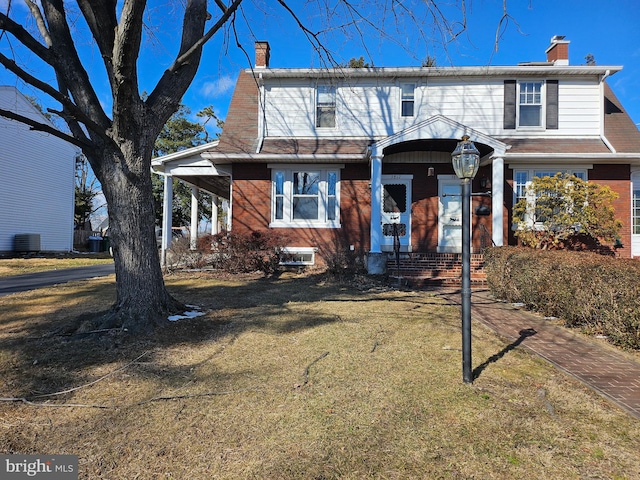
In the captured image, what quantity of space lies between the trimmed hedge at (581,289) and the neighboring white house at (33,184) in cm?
2181

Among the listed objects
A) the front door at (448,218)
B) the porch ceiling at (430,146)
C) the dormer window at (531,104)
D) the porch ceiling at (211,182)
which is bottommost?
the front door at (448,218)

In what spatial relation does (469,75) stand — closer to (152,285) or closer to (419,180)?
(419,180)

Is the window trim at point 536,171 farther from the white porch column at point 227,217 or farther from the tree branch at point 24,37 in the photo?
the tree branch at point 24,37

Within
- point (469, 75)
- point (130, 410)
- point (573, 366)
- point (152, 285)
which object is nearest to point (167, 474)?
point (130, 410)

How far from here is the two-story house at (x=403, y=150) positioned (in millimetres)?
11578

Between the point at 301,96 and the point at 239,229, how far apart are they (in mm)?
5103

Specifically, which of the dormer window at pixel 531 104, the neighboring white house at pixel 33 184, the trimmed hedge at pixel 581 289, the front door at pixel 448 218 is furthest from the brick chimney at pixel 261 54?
the neighboring white house at pixel 33 184

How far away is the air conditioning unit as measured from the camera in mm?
19422

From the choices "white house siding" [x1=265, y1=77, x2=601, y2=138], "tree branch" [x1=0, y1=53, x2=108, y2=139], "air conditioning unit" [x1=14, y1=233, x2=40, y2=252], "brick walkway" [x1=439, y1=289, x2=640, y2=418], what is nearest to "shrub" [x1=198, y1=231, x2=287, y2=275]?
"white house siding" [x1=265, y1=77, x2=601, y2=138]

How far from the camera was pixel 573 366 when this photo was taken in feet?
13.2

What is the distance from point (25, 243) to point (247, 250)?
53.6ft

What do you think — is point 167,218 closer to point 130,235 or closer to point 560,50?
point 130,235

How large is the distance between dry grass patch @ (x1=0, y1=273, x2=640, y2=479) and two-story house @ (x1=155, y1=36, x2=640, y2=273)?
6.82 metres

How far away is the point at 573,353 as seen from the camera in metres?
4.47
